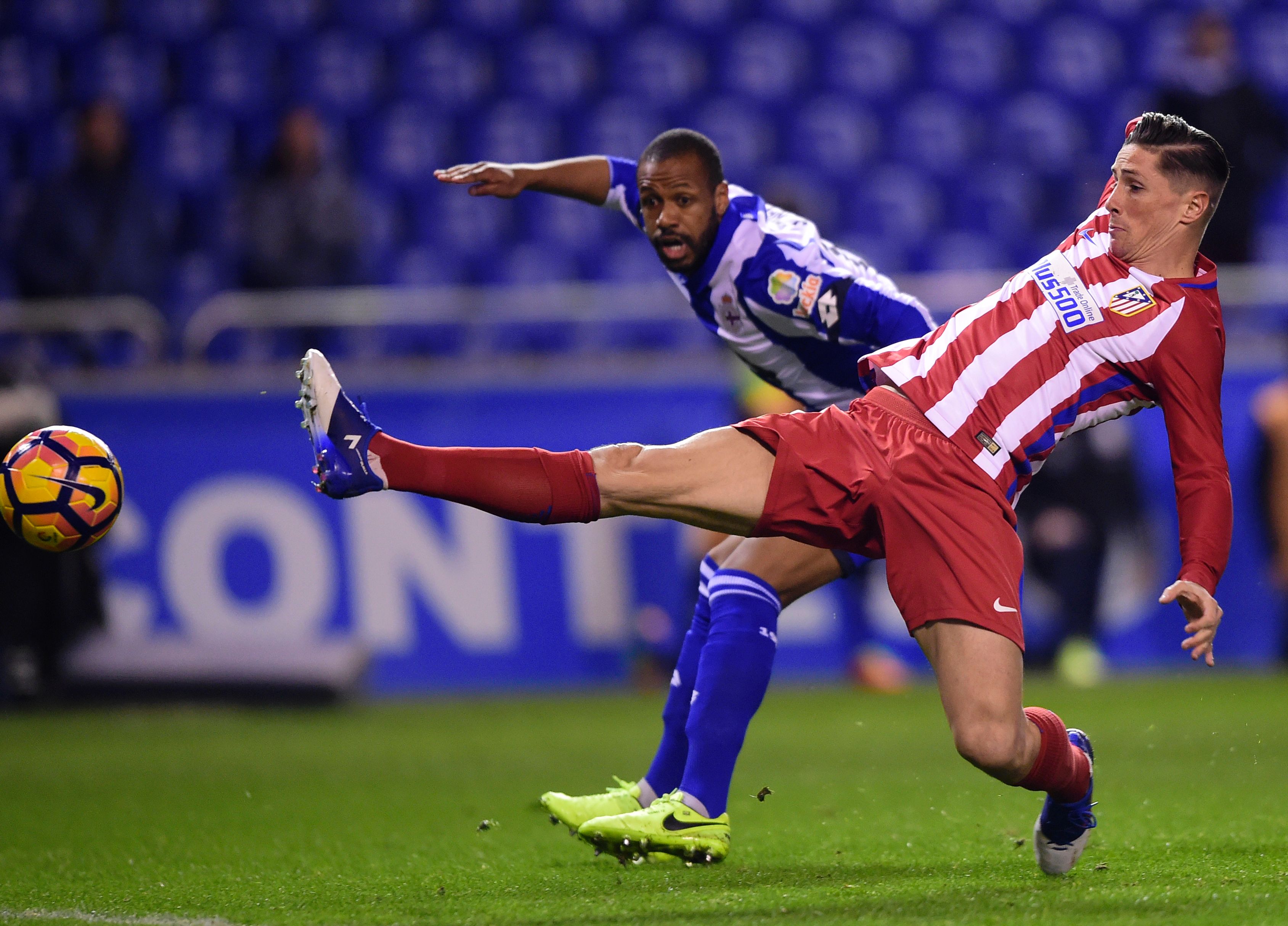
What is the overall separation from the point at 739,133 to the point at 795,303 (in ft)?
25.5

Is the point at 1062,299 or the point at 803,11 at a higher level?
the point at 803,11

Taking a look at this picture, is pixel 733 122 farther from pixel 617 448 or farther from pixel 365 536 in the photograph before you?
pixel 617 448

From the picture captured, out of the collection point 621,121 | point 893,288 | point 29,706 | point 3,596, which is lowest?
point 29,706

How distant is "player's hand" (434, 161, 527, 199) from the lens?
4.87m

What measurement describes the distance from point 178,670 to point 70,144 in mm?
4586

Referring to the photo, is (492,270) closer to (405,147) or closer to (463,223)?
(463,223)

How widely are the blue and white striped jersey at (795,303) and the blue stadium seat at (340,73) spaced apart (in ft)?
25.4

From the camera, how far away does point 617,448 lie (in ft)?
12.4

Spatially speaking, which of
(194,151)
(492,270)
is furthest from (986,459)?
(194,151)

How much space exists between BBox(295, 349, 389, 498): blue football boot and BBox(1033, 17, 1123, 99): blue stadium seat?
10.1m

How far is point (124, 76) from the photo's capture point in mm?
12062

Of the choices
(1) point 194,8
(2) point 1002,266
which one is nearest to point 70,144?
(1) point 194,8

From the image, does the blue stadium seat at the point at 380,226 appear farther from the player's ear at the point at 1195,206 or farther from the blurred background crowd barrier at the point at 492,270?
the player's ear at the point at 1195,206

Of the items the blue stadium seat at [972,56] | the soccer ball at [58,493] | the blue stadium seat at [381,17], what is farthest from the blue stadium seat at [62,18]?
the soccer ball at [58,493]
